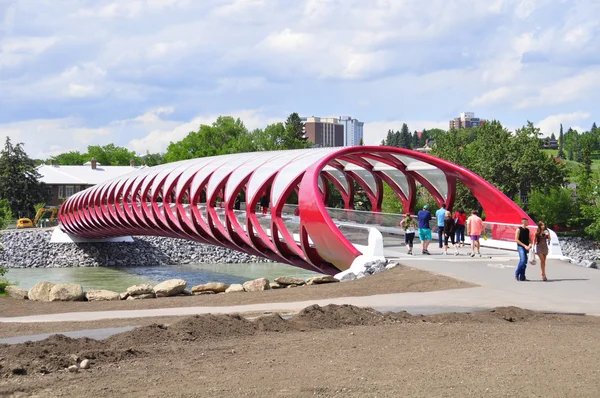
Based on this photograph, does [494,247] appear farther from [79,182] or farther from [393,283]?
[79,182]

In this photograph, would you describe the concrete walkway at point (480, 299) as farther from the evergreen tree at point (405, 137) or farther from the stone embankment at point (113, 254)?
the evergreen tree at point (405, 137)

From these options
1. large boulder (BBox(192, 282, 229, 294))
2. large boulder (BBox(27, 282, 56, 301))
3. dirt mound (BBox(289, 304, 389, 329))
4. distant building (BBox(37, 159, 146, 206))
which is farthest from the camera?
distant building (BBox(37, 159, 146, 206))

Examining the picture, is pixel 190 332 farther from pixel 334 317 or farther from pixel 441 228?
pixel 441 228

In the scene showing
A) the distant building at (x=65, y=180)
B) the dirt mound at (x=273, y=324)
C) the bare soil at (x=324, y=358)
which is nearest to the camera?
the bare soil at (x=324, y=358)

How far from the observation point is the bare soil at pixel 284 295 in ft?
47.8

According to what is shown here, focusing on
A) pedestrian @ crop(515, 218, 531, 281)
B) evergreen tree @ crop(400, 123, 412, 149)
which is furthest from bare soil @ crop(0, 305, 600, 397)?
evergreen tree @ crop(400, 123, 412, 149)

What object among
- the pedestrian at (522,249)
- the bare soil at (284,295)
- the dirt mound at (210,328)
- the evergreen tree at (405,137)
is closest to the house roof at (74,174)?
the bare soil at (284,295)

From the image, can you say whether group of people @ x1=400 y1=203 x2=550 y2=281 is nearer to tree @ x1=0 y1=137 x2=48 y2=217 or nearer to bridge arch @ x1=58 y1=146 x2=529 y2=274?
bridge arch @ x1=58 y1=146 x2=529 y2=274

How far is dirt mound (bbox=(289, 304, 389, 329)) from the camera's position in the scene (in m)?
10.6

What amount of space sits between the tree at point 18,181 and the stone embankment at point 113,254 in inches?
667

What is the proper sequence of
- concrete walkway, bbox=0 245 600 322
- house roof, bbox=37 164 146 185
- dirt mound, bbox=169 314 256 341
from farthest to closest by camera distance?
house roof, bbox=37 164 146 185 → concrete walkway, bbox=0 245 600 322 → dirt mound, bbox=169 314 256 341

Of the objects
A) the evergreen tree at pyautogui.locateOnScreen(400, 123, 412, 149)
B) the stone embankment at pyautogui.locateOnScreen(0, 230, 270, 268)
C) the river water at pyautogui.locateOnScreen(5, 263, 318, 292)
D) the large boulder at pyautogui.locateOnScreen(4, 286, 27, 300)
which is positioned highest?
the evergreen tree at pyautogui.locateOnScreen(400, 123, 412, 149)

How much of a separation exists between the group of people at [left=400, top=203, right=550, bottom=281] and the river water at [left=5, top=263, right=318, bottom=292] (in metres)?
18.8

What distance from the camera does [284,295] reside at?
1504 cm
